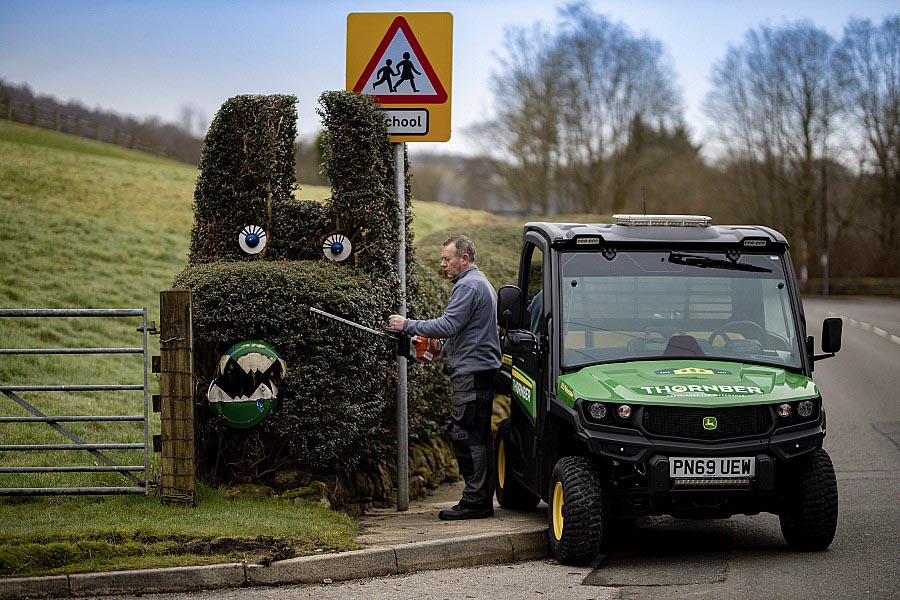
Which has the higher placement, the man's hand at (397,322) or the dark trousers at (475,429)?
the man's hand at (397,322)

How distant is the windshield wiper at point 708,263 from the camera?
7.91 m

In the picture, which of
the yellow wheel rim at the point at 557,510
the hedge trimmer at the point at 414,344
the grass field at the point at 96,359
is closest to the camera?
the grass field at the point at 96,359

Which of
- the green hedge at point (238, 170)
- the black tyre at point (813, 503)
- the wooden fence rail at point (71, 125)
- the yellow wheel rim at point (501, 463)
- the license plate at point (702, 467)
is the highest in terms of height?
the wooden fence rail at point (71, 125)

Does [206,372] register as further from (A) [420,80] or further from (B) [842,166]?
(B) [842,166]

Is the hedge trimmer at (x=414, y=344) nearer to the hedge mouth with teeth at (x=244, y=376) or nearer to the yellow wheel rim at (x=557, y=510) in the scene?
the hedge mouth with teeth at (x=244, y=376)

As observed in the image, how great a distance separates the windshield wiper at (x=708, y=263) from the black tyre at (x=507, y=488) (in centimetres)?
226

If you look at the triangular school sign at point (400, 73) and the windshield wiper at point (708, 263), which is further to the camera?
the triangular school sign at point (400, 73)

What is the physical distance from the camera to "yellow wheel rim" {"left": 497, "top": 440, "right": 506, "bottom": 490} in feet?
30.4

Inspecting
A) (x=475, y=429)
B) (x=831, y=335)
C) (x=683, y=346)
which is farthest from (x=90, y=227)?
(x=831, y=335)

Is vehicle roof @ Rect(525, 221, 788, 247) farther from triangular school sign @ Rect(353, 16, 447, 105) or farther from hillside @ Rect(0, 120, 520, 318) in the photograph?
hillside @ Rect(0, 120, 520, 318)

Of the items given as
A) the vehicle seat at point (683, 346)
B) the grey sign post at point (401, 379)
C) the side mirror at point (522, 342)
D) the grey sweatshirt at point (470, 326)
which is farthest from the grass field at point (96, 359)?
the vehicle seat at point (683, 346)

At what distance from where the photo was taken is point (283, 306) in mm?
8250

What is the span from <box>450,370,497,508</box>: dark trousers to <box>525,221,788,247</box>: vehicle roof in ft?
4.35

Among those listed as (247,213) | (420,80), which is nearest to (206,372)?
(247,213)
